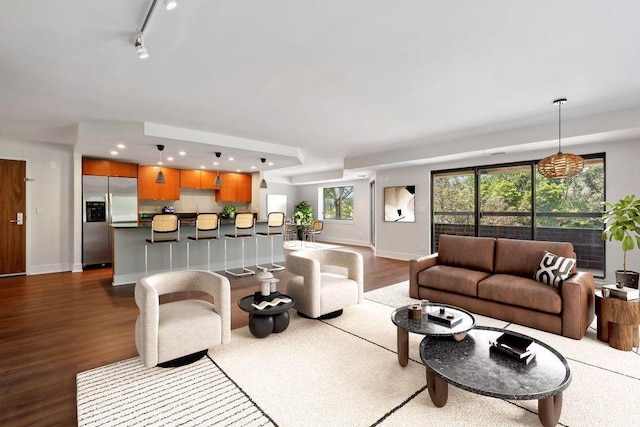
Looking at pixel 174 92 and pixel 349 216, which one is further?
pixel 349 216

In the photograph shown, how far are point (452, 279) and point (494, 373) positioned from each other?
2.17m

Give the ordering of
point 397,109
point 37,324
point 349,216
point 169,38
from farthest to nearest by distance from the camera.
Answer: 1. point 349,216
2. point 397,109
3. point 37,324
4. point 169,38

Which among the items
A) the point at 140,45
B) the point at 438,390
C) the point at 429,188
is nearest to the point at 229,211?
the point at 429,188

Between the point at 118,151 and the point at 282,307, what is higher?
the point at 118,151

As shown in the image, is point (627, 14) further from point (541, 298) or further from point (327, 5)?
point (541, 298)

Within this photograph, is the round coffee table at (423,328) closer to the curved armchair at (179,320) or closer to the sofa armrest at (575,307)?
the sofa armrest at (575,307)

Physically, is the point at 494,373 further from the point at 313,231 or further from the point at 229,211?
the point at 313,231

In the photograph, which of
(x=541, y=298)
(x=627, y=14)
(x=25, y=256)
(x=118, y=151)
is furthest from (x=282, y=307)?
(x=25, y=256)

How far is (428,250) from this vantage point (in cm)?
734

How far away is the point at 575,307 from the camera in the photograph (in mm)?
3031

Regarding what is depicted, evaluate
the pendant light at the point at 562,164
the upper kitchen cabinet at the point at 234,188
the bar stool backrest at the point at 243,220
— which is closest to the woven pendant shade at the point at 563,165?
the pendant light at the point at 562,164

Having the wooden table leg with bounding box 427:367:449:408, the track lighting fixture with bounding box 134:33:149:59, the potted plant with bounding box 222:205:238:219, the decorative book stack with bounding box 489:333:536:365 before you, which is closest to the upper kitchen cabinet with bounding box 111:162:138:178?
the potted plant with bounding box 222:205:238:219

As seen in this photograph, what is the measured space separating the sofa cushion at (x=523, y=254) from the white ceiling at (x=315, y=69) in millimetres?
1769

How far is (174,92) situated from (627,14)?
3976 millimetres
